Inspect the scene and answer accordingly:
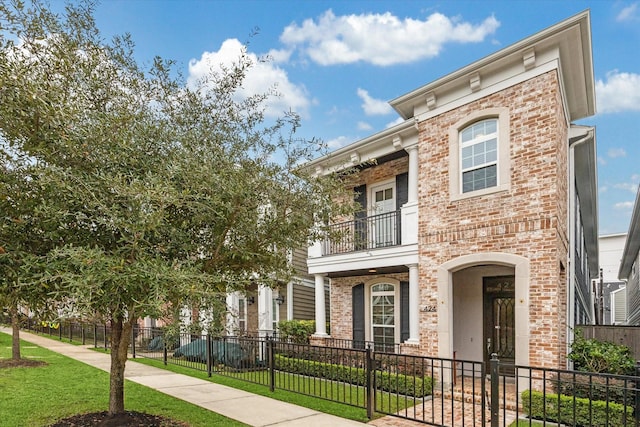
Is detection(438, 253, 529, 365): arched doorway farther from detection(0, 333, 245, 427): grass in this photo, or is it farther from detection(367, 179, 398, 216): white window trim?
detection(0, 333, 245, 427): grass

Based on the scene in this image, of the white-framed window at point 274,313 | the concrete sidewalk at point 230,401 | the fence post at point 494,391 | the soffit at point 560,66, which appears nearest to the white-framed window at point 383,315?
the white-framed window at point 274,313

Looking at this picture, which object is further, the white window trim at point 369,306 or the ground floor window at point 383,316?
the ground floor window at point 383,316

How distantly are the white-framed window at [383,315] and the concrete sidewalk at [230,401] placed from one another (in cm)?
459

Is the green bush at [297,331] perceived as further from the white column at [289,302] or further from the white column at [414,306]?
the white column at [414,306]

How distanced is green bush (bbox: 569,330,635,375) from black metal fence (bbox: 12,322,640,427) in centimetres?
25

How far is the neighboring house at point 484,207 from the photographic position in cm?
774

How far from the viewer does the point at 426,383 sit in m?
8.44

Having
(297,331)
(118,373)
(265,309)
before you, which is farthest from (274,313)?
(118,373)

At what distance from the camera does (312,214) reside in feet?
18.9

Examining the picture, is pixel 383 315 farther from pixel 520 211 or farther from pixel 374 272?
pixel 520 211

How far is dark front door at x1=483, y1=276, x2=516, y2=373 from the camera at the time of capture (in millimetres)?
9797

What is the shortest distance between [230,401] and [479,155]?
6795 mm

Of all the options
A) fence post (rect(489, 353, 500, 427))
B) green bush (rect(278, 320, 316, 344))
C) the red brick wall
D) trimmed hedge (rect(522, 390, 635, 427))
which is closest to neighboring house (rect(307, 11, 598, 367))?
the red brick wall

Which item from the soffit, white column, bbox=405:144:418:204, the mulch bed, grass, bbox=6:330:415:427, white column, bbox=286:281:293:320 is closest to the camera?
the mulch bed
